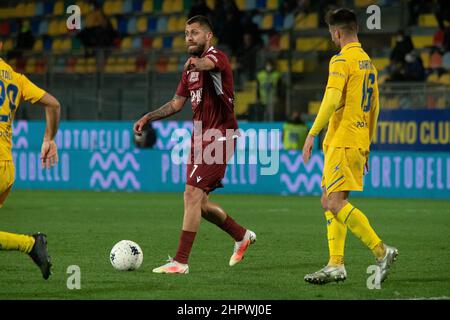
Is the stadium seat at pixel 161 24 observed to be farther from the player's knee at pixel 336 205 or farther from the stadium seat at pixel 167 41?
the player's knee at pixel 336 205

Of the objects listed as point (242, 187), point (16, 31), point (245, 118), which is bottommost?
point (242, 187)

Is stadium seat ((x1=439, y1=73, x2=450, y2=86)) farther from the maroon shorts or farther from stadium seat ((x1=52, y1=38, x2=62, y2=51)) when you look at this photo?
the maroon shorts

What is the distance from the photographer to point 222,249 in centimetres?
1120

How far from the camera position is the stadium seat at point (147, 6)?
101 ft

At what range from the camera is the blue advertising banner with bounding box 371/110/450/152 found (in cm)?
2053

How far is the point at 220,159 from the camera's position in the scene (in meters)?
9.28

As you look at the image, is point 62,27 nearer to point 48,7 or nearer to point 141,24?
point 48,7

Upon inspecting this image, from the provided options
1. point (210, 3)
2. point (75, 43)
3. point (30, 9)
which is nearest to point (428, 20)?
point (210, 3)

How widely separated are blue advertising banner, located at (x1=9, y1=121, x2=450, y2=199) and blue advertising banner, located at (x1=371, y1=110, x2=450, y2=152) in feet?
1.99

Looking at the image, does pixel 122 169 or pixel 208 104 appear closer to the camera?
pixel 208 104

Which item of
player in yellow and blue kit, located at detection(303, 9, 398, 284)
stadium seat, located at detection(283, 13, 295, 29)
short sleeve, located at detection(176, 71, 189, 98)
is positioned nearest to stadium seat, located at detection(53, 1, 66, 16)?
stadium seat, located at detection(283, 13, 295, 29)

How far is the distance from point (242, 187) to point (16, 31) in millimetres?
12181
